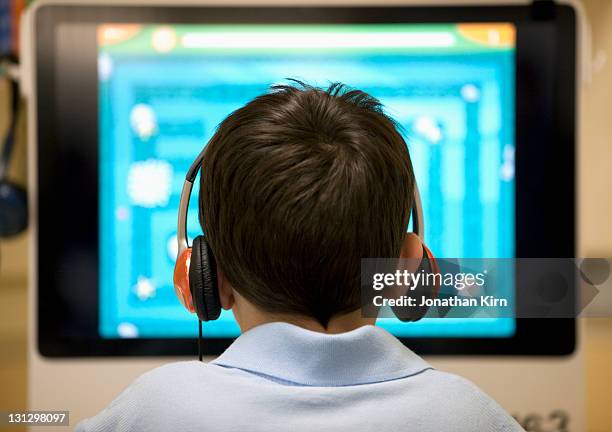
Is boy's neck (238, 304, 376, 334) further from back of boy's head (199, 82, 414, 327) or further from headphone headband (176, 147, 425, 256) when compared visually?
headphone headband (176, 147, 425, 256)

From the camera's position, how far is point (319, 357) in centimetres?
42

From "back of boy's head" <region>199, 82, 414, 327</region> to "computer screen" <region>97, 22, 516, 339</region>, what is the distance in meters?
0.38

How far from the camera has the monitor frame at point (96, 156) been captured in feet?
2.82

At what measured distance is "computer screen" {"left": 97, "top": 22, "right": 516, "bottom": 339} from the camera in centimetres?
85

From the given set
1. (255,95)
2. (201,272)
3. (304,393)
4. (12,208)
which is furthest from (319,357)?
(12,208)

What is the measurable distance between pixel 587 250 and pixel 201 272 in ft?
1.98

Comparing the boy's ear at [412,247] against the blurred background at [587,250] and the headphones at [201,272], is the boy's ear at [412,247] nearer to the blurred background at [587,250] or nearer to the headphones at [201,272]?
the headphones at [201,272]

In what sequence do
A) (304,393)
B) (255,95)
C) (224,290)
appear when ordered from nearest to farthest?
(304,393) < (224,290) < (255,95)

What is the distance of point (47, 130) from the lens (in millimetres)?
873

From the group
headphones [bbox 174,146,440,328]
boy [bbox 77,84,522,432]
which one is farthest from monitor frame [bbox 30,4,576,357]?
boy [bbox 77,84,522,432]

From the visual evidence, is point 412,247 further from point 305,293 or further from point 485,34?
point 485,34

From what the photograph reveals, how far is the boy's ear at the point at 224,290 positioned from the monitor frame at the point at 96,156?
36cm

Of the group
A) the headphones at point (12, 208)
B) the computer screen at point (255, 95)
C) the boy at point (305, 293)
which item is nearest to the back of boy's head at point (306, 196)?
the boy at point (305, 293)

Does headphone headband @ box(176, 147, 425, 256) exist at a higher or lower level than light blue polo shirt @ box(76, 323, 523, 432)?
higher
